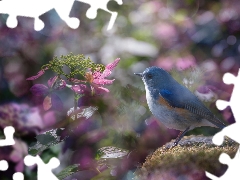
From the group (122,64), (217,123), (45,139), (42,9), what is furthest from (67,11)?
(217,123)

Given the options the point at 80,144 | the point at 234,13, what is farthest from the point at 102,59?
the point at 234,13

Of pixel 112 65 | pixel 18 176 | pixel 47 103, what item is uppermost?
pixel 112 65

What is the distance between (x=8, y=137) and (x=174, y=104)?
33 centimetres

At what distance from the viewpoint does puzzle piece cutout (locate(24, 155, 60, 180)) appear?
0.85 meters

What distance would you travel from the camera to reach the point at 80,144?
857 mm

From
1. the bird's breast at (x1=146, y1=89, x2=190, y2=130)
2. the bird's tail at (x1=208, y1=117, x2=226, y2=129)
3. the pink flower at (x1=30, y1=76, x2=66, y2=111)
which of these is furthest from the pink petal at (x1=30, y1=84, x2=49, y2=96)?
the bird's tail at (x1=208, y1=117, x2=226, y2=129)

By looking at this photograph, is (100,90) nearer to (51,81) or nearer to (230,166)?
(51,81)

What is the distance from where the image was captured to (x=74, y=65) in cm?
85

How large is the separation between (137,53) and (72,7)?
0.53ft

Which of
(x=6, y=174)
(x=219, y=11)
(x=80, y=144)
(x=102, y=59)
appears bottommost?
(x=6, y=174)

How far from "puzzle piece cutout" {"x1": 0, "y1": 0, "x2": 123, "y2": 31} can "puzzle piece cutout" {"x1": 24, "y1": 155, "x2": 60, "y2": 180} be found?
0.87 feet

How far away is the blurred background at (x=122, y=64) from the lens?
2.81 feet

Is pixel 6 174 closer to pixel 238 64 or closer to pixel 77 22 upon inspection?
pixel 77 22

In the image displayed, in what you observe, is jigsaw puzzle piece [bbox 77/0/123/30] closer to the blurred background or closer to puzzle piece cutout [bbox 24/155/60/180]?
the blurred background
